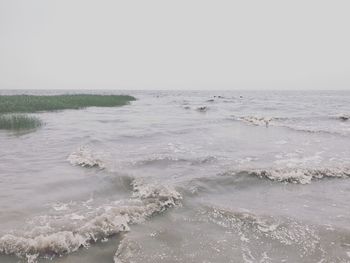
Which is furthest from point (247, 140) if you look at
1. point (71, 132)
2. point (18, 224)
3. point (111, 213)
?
point (18, 224)

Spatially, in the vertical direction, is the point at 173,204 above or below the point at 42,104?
below

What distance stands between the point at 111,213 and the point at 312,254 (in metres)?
4.03

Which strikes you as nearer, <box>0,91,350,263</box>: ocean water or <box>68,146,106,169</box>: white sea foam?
<box>0,91,350,263</box>: ocean water

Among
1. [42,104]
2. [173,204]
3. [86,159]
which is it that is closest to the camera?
[173,204]

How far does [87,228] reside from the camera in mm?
6492

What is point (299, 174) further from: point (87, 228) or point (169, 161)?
point (87, 228)

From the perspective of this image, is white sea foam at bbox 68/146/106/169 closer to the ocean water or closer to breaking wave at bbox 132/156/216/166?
the ocean water

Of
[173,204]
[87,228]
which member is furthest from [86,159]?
[87,228]

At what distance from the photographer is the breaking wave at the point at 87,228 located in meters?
5.73

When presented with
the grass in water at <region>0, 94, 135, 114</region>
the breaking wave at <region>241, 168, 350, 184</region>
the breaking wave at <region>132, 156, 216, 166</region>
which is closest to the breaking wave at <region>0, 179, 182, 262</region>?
the breaking wave at <region>241, 168, 350, 184</region>

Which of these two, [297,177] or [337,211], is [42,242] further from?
[297,177]

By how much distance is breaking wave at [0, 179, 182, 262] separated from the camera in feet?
18.8

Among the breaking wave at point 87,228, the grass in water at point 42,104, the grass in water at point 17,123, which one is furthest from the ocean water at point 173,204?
the grass in water at point 42,104

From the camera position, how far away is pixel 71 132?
834 inches
